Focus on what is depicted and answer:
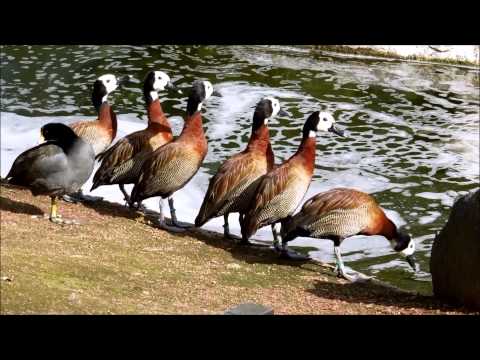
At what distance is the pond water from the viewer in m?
9.65

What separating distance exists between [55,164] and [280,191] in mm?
1881

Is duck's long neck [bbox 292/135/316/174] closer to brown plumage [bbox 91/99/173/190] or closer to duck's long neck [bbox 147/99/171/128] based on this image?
brown plumage [bbox 91/99/173/190]

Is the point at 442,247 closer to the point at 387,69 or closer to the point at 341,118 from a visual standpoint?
the point at 341,118

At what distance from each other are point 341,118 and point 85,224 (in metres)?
6.40

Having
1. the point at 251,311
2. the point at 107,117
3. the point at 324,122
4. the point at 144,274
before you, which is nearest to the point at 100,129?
the point at 107,117

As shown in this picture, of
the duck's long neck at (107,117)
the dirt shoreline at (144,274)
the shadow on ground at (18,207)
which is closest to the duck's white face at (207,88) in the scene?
the duck's long neck at (107,117)

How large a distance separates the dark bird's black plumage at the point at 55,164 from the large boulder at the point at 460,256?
2.64 m

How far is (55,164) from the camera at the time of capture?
6.45m

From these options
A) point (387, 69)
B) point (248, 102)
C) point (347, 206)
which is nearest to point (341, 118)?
point (248, 102)

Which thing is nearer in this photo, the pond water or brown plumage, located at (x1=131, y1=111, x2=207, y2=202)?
brown plumage, located at (x1=131, y1=111, x2=207, y2=202)

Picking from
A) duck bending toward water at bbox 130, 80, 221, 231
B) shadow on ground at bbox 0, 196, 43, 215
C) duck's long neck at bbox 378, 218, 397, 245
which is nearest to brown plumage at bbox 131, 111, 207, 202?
duck bending toward water at bbox 130, 80, 221, 231

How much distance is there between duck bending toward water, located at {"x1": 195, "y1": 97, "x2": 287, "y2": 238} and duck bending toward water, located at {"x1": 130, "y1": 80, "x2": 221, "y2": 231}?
307mm

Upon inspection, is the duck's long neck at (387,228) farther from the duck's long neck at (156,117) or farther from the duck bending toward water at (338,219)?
the duck's long neck at (156,117)

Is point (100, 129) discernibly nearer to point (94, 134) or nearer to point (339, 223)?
point (94, 134)
